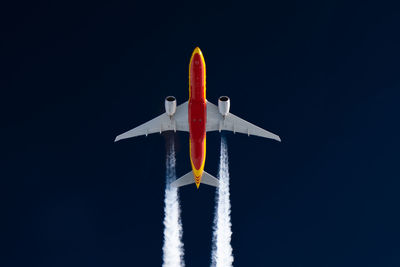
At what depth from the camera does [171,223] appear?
85000 millimetres

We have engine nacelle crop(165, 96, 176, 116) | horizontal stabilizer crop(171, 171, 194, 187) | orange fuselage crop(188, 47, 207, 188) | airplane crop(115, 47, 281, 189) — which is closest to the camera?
orange fuselage crop(188, 47, 207, 188)

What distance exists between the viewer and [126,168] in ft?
307

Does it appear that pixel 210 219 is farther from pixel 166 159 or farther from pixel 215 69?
pixel 215 69

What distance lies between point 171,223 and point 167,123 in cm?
1616

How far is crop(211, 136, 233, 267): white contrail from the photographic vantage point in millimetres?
83688

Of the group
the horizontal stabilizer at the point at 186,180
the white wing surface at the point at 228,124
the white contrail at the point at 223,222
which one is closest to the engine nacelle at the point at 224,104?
the white wing surface at the point at 228,124

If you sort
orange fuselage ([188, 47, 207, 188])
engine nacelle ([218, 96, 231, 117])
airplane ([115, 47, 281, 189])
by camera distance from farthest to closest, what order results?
engine nacelle ([218, 96, 231, 117])
airplane ([115, 47, 281, 189])
orange fuselage ([188, 47, 207, 188])

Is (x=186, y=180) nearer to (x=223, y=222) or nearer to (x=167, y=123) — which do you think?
(x=167, y=123)

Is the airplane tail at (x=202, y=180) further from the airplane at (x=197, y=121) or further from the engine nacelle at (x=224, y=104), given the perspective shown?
the engine nacelle at (x=224, y=104)

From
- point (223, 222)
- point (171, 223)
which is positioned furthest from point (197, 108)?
point (171, 223)

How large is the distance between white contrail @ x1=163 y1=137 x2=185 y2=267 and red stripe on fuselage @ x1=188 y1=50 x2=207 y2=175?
1071cm

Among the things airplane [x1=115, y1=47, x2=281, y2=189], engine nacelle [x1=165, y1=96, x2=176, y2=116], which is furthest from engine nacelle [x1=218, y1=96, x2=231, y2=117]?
engine nacelle [x1=165, y1=96, x2=176, y2=116]

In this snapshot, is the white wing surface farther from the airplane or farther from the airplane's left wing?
the airplane's left wing

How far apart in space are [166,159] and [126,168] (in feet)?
37.0
